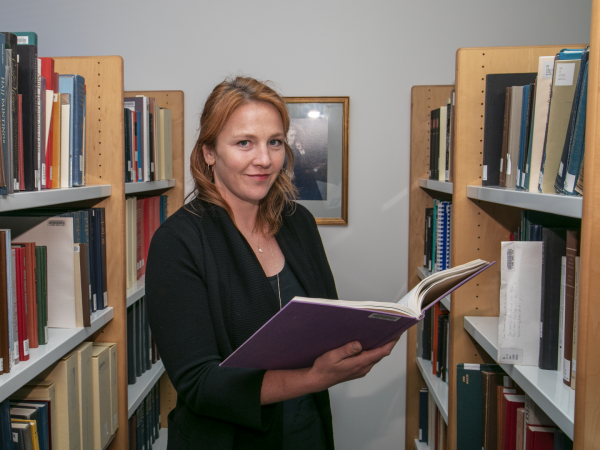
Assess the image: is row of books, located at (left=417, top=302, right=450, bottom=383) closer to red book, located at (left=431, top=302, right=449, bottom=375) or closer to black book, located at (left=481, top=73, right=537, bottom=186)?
red book, located at (left=431, top=302, right=449, bottom=375)

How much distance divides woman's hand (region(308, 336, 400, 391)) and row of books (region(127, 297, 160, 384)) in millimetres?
1262

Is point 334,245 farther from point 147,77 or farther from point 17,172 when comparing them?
point 17,172

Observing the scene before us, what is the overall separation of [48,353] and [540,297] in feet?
3.77

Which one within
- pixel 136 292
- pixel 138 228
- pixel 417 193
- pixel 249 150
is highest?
pixel 249 150

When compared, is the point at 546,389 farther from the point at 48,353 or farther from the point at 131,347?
the point at 131,347

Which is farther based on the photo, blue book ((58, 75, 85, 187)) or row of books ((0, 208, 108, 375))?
blue book ((58, 75, 85, 187))

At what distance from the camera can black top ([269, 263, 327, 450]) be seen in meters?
1.26

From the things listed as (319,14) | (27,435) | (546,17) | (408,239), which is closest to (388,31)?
(319,14)

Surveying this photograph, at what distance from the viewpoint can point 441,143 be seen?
218 centimetres

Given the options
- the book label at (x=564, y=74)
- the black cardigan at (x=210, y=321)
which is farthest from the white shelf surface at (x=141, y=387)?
the book label at (x=564, y=74)

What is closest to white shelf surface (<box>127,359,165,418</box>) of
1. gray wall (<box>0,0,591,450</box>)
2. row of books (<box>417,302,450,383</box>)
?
gray wall (<box>0,0,591,450</box>)

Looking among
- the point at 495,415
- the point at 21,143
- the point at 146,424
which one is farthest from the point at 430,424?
the point at 21,143

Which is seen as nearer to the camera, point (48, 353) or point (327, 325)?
point (327, 325)

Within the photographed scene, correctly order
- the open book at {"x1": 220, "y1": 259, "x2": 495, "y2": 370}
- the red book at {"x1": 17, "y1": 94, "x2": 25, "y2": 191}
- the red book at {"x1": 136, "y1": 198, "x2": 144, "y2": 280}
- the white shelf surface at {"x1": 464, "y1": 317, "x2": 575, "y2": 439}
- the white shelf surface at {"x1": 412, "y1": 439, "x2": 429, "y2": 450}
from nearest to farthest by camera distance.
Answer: the open book at {"x1": 220, "y1": 259, "x2": 495, "y2": 370}, the white shelf surface at {"x1": 464, "y1": 317, "x2": 575, "y2": 439}, the red book at {"x1": 17, "y1": 94, "x2": 25, "y2": 191}, the red book at {"x1": 136, "y1": 198, "x2": 144, "y2": 280}, the white shelf surface at {"x1": 412, "y1": 439, "x2": 429, "y2": 450}
